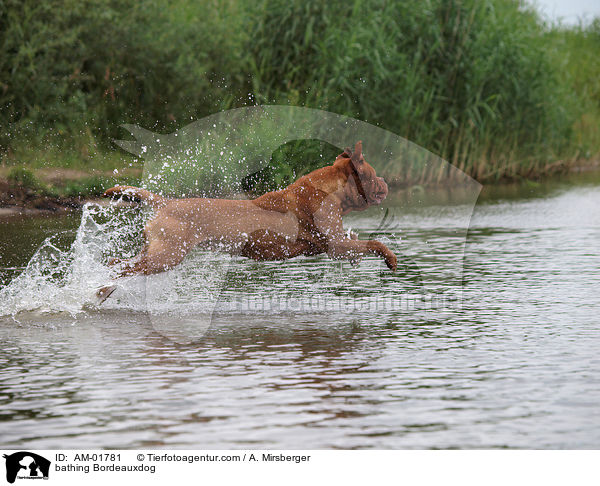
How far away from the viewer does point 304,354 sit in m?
6.14

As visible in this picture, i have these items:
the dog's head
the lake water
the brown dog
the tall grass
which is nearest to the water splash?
the lake water

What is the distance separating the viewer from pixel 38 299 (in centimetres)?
805

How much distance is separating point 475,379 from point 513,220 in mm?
9174

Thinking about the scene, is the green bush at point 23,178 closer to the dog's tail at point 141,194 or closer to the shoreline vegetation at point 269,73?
the shoreline vegetation at point 269,73

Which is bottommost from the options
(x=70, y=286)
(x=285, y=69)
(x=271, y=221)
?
(x=70, y=286)

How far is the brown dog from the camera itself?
747 centimetres

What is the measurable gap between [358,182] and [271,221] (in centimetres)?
81

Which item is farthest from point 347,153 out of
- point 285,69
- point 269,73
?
point 269,73

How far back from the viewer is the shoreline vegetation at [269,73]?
17.6m

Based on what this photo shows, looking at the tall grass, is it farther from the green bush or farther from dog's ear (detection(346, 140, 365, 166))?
dog's ear (detection(346, 140, 365, 166))

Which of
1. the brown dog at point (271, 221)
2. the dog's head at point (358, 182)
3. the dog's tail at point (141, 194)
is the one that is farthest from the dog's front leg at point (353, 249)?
the dog's tail at point (141, 194)

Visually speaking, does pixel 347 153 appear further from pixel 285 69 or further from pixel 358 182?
pixel 285 69

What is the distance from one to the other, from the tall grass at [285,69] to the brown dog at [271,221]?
979 centimetres
